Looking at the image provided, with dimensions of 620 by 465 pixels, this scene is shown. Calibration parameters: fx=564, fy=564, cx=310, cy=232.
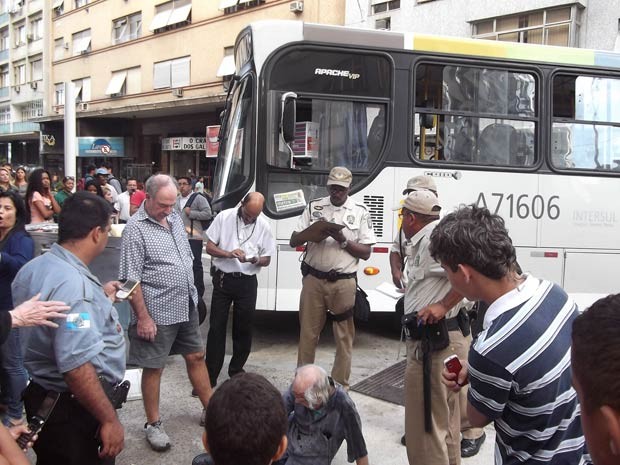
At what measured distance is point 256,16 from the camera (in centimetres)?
2220

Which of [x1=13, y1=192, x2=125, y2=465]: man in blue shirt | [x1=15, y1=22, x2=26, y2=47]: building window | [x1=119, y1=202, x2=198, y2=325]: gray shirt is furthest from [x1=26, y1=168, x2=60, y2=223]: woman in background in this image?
[x1=15, y1=22, x2=26, y2=47]: building window

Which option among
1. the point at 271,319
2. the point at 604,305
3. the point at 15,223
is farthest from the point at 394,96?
the point at 604,305

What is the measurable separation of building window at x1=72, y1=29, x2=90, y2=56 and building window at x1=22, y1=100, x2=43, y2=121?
29.0 feet

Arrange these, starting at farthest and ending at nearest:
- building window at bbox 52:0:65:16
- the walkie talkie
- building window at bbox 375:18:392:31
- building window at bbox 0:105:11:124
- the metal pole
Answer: building window at bbox 0:105:11:124 < building window at bbox 52:0:65:16 < building window at bbox 375:18:392:31 < the metal pole < the walkie talkie

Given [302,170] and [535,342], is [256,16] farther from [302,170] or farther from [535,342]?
[535,342]

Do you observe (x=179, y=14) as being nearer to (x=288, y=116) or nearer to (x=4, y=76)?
(x=288, y=116)

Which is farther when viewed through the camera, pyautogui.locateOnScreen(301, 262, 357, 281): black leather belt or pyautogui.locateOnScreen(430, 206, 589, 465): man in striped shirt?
pyautogui.locateOnScreen(301, 262, 357, 281): black leather belt

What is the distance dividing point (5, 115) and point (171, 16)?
25.8 m

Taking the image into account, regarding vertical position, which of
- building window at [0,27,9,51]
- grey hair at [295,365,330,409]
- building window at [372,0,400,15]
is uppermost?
building window at [0,27,9,51]

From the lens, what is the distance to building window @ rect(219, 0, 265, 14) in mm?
22306

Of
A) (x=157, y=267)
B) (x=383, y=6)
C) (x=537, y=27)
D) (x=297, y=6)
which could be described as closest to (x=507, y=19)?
(x=537, y=27)

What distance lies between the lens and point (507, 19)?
49.7 ft

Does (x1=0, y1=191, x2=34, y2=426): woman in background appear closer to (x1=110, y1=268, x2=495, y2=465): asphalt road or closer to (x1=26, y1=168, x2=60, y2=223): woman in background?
(x1=110, y1=268, x2=495, y2=465): asphalt road

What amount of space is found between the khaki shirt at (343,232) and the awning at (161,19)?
23.5 m
